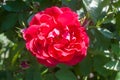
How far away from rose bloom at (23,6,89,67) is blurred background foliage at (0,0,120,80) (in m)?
0.08

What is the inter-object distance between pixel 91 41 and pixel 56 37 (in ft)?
0.71

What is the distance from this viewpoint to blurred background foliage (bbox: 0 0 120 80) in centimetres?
99

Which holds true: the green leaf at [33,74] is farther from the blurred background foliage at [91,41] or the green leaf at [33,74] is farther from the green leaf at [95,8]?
the green leaf at [95,8]

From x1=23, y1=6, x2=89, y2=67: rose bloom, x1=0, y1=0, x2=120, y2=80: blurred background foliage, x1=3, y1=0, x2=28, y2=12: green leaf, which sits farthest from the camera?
x1=3, y1=0, x2=28, y2=12: green leaf

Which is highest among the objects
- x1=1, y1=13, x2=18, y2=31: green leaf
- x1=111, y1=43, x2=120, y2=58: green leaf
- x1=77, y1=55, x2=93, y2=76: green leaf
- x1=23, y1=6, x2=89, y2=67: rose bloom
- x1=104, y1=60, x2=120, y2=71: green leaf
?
x1=23, y1=6, x2=89, y2=67: rose bloom

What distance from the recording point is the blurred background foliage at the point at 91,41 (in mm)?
992

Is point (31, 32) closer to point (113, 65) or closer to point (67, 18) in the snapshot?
point (67, 18)

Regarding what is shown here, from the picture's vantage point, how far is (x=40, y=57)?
0.86 metres

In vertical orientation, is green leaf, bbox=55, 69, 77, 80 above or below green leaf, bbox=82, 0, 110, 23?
below

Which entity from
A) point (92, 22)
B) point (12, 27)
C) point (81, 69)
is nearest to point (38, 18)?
point (92, 22)

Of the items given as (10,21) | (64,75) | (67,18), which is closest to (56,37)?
(67,18)

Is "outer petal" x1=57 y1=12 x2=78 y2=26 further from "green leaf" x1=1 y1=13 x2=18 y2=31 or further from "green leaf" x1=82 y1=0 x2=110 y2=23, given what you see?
"green leaf" x1=1 y1=13 x2=18 y2=31

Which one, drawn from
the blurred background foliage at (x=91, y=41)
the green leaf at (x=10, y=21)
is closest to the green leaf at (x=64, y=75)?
the blurred background foliage at (x=91, y=41)

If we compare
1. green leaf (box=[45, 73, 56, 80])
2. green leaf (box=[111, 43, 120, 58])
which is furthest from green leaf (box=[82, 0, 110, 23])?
green leaf (box=[45, 73, 56, 80])
